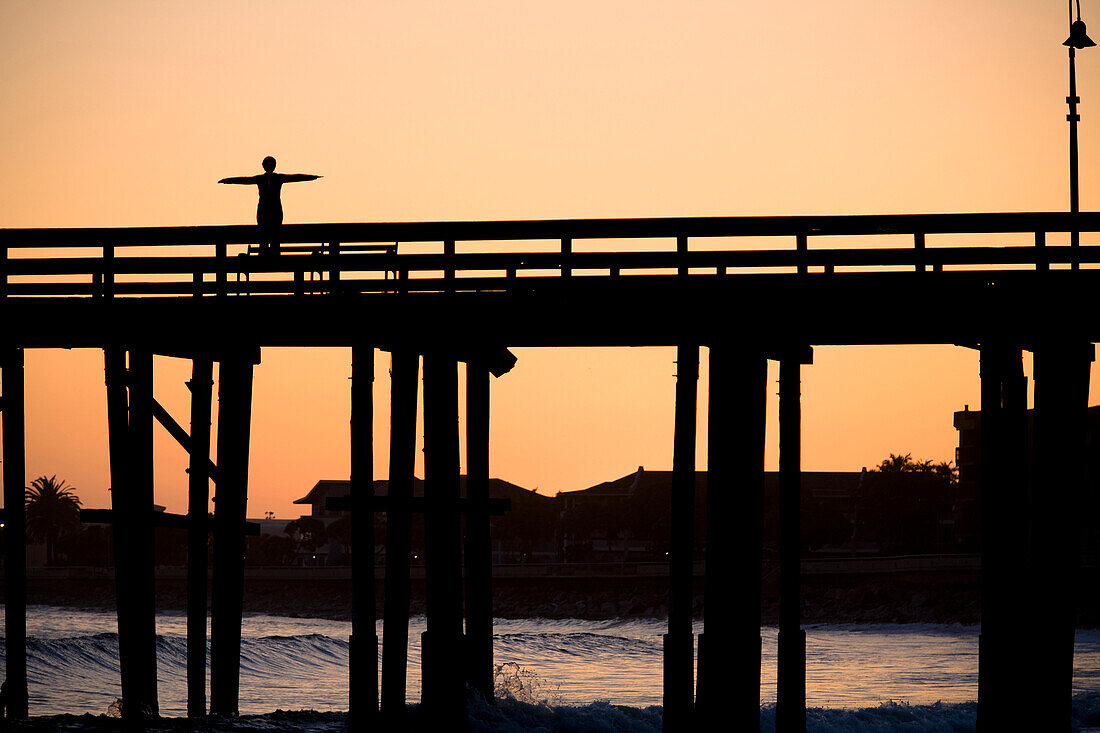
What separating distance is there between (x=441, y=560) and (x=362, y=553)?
0.84 meters

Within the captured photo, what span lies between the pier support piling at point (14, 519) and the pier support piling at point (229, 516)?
230 centimetres

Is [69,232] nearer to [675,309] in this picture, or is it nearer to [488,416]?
[488,416]

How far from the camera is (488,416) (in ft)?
55.1

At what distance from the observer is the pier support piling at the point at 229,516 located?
15.2 metres

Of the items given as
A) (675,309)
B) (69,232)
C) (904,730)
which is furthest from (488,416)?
(904,730)

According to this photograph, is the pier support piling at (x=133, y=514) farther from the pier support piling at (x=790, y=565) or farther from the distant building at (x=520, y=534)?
the distant building at (x=520, y=534)

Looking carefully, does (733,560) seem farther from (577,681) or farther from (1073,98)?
(577,681)

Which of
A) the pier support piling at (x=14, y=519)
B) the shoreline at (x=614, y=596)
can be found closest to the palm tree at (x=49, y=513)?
the shoreline at (x=614, y=596)

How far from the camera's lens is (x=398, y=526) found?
14.8 m

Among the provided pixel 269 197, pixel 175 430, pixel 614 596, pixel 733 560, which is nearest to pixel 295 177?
pixel 269 197

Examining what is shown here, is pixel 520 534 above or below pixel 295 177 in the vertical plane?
below

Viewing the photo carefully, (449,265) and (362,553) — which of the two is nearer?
(449,265)

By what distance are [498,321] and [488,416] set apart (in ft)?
9.51

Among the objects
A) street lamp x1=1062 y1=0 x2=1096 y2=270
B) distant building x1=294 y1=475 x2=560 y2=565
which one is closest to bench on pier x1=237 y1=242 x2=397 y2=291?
street lamp x1=1062 y1=0 x2=1096 y2=270
